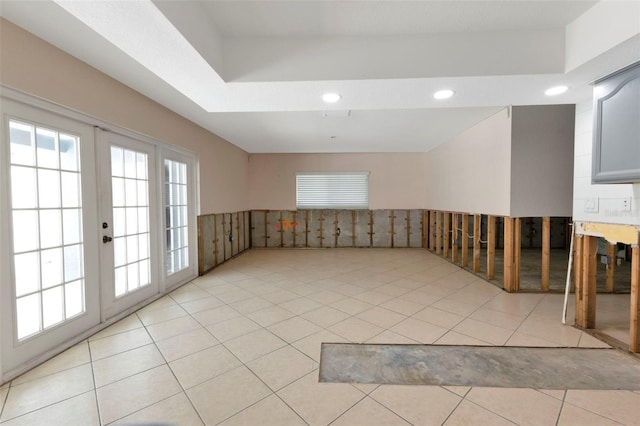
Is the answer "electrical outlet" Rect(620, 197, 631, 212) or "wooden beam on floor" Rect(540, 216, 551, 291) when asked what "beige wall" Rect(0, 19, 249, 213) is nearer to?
"electrical outlet" Rect(620, 197, 631, 212)

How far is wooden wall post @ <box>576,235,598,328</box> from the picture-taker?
2.43 m

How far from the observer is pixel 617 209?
87.4 inches

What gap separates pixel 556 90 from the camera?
7.88 ft

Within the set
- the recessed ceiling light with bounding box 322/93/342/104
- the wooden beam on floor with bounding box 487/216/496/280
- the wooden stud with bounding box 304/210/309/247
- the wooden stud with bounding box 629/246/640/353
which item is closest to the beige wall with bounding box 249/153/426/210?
the wooden stud with bounding box 304/210/309/247

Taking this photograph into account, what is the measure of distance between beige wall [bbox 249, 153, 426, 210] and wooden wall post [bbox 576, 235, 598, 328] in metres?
4.12

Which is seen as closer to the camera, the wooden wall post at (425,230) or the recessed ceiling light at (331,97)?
the recessed ceiling light at (331,97)

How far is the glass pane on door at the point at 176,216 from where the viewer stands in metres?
3.49

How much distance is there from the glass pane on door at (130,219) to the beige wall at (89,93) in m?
0.39

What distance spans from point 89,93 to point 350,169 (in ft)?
17.2

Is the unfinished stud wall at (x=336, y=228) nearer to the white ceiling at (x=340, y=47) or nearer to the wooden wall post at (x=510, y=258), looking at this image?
the wooden wall post at (x=510, y=258)

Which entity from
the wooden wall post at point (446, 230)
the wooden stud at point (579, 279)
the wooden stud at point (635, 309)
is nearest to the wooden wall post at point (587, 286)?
the wooden stud at point (579, 279)

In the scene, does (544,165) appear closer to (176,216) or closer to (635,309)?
(635,309)

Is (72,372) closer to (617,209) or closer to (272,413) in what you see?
(272,413)

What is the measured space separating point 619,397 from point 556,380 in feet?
0.97
